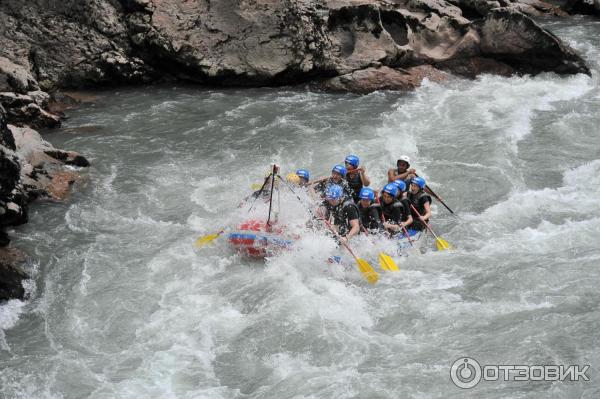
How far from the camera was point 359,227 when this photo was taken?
937cm

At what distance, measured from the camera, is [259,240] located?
350 inches

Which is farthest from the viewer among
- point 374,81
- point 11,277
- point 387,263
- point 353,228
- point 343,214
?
point 374,81

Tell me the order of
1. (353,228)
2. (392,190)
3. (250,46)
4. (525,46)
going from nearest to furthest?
1. (353,228)
2. (392,190)
3. (250,46)
4. (525,46)

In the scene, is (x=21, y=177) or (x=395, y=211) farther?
(x=21, y=177)

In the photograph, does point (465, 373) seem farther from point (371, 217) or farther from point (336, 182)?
point (336, 182)

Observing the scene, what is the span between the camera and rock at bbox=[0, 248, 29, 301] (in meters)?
7.89

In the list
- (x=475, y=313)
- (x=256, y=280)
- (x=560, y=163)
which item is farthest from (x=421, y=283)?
(x=560, y=163)

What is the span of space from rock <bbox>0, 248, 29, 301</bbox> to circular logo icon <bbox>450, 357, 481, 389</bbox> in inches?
209

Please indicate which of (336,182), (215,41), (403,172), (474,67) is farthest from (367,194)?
(474,67)

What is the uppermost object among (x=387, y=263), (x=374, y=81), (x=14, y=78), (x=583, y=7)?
(x=583, y=7)

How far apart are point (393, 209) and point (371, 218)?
1.54ft

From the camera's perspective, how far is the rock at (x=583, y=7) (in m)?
21.4

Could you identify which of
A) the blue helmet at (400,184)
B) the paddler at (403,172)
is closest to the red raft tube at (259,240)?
the blue helmet at (400,184)

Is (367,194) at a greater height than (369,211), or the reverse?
(367,194)
